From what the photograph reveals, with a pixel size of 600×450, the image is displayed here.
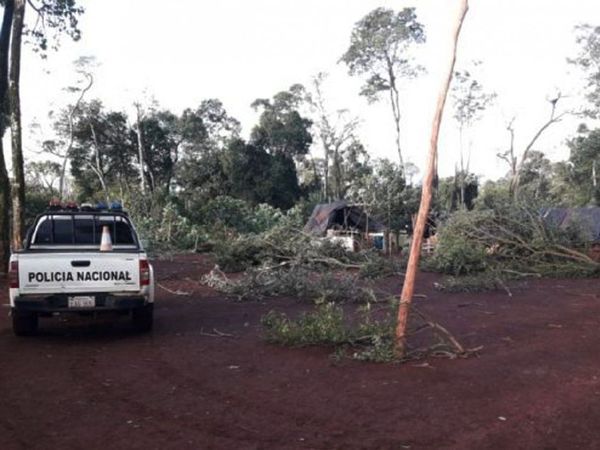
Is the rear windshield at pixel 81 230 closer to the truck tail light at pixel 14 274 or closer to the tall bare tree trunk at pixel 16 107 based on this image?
the truck tail light at pixel 14 274

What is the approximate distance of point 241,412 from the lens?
204 inches

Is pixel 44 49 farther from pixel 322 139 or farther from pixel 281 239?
pixel 322 139

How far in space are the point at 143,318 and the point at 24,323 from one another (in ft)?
5.01

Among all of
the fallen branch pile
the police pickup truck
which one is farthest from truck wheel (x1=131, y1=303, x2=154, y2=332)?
the fallen branch pile

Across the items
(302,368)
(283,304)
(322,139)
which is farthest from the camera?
(322,139)

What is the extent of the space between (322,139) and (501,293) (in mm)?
36420

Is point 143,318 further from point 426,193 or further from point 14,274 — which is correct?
point 426,193

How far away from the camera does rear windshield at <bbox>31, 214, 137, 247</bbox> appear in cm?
925

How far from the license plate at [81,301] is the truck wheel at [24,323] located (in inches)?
26.1

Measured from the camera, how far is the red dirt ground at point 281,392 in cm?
457

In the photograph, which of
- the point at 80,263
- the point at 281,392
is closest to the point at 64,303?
the point at 80,263

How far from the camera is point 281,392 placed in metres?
5.82

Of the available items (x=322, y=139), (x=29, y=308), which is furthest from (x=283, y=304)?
(x=322, y=139)

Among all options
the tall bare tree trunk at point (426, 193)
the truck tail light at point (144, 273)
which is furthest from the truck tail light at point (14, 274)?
the tall bare tree trunk at point (426, 193)
